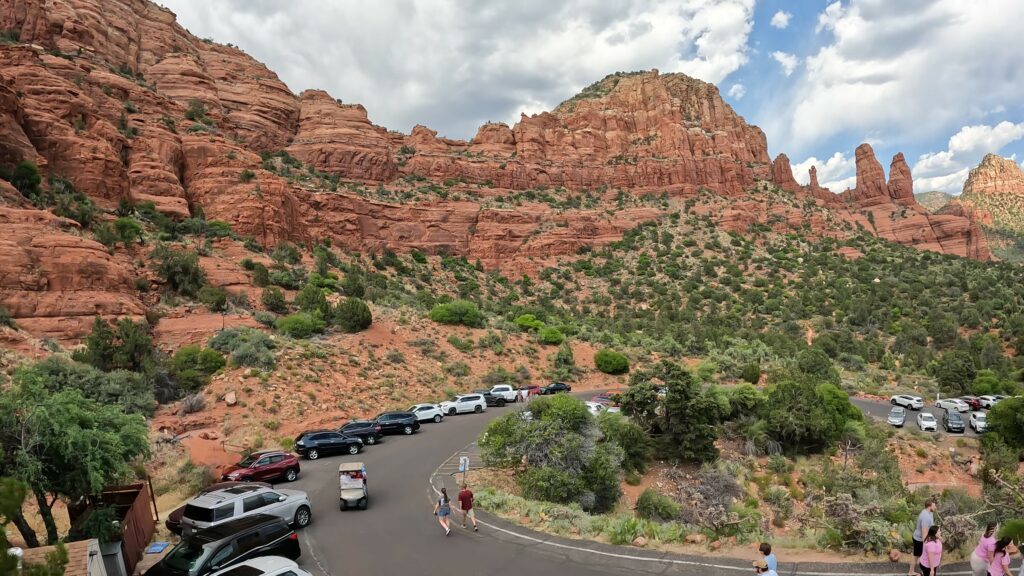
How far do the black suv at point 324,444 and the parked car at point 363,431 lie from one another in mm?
799

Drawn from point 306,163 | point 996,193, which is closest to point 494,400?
point 306,163

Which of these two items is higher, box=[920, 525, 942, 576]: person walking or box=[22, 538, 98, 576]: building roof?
box=[22, 538, 98, 576]: building roof

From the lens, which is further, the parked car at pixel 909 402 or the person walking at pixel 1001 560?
the parked car at pixel 909 402

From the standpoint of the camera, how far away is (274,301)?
1346 inches

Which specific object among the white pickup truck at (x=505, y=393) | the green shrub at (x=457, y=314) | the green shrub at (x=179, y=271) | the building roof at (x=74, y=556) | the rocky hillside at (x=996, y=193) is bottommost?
the white pickup truck at (x=505, y=393)

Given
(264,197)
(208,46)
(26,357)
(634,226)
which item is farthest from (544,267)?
(208,46)

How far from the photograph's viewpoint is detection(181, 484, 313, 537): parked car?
1073 cm

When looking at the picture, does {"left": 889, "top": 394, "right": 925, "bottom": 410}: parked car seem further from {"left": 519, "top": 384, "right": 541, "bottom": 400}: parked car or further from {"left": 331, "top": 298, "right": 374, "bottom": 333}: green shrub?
{"left": 331, "top": 298, "right": 374, "bottom": 333}: green shrub

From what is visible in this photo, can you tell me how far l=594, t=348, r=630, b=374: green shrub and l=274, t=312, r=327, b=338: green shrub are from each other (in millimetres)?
21589

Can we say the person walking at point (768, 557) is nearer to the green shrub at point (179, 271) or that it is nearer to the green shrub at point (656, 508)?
the green shrub at point (656, 508)

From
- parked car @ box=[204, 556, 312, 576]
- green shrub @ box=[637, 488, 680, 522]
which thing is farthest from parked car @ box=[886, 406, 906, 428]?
parked car @ box=[204, 556, 312, 576]

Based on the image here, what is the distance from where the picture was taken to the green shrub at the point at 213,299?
3111cm

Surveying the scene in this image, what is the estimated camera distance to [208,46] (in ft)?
251

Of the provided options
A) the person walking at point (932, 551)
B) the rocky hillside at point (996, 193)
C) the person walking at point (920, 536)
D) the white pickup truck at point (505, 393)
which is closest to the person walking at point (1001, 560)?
the person walking at point (932, 551)
